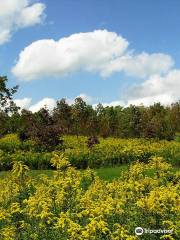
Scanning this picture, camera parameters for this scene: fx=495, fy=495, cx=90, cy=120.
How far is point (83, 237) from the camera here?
645 cm

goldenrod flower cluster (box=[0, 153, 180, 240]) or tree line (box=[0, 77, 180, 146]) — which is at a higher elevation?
tree line (box=[0, 77, 180, 146])

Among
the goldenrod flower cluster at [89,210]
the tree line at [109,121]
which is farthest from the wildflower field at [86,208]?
the tree line at [109,121]

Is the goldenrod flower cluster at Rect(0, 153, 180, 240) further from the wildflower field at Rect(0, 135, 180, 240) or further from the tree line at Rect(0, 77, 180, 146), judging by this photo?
the tree line at Rect(0, 77, 180, 146)

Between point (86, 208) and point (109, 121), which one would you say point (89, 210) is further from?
point (109, 121)

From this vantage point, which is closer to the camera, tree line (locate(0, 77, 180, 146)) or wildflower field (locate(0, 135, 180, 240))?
wildflower field (locate(0, 135, 180, 240))

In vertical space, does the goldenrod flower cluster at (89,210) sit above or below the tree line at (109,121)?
below

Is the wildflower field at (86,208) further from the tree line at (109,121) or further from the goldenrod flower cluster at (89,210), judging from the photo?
the tree line at (109,121)

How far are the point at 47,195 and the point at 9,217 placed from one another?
781 millimetres

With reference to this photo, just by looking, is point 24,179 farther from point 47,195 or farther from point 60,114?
point 60,114

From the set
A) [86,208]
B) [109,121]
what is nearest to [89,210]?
[86,208]

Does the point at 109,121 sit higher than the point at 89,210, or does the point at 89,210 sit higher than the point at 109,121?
the point at 109,121

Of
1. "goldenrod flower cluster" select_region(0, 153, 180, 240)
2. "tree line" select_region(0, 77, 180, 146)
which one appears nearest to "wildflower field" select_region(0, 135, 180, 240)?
"goldenrod flower cluster" select_region(0, 153, 180, 240)

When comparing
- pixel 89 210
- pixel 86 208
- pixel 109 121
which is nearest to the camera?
pixel 89 210

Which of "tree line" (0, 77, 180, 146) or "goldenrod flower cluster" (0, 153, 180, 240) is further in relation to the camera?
"tree line" (0, 77, 180, 146)
